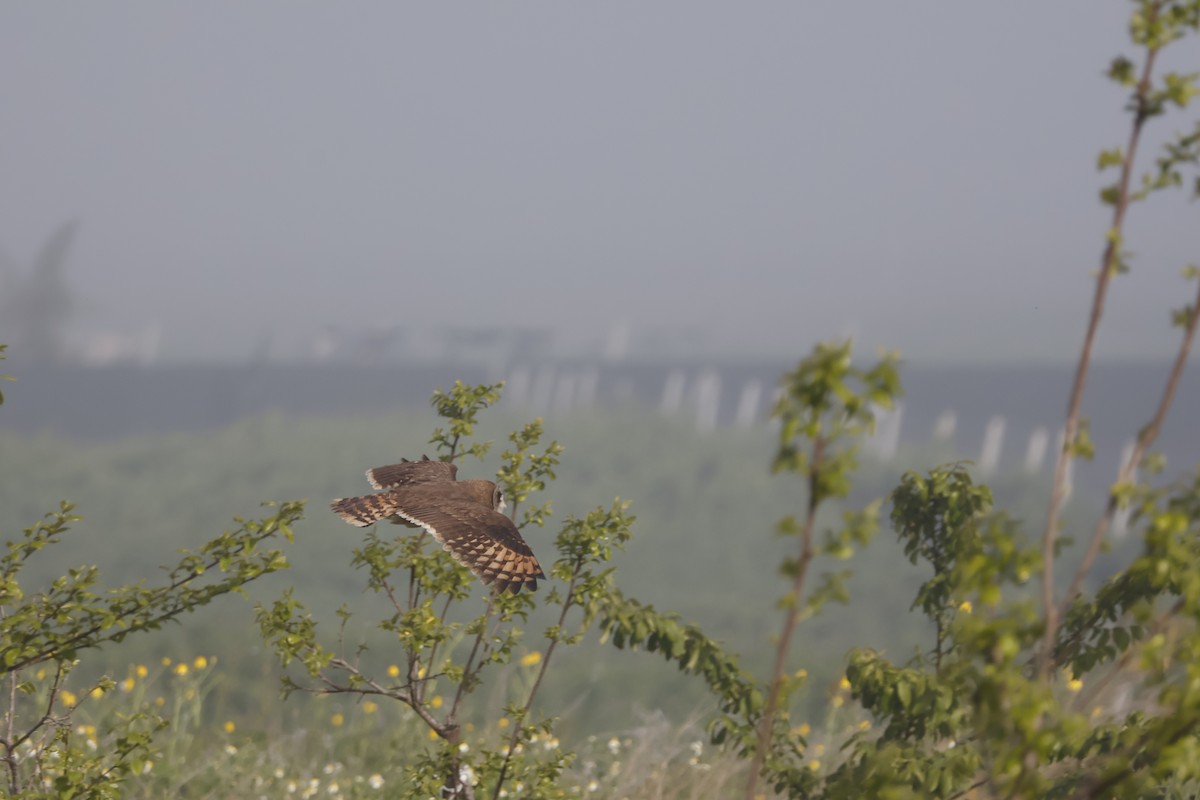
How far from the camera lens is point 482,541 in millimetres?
4242

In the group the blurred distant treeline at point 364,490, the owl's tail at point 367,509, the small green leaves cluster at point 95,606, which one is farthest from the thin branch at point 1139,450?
the blurred distant treeline at point 364,490

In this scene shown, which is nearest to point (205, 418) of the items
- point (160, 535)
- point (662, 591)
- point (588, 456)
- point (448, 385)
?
point (160, 535)

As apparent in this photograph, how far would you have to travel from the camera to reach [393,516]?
444 cm

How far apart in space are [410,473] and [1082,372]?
122 inches

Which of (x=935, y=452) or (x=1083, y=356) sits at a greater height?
(x=1083, y=356)

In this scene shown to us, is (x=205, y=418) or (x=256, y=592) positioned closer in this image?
(x=256, y=592)

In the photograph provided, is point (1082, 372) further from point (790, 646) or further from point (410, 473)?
point (790, 646)

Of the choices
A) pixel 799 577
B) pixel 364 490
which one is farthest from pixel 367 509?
pixel 364 490

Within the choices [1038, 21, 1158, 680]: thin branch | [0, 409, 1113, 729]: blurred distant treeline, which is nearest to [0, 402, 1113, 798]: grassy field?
[0, 409, 1113, 729]: blurred distant treeline

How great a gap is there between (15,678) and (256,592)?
852cm

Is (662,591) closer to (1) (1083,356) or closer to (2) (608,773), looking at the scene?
(2) (608,773)

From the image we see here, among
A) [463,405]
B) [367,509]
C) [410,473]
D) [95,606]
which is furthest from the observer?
[410,473]

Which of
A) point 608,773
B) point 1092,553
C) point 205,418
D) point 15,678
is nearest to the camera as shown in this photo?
point 1092,553

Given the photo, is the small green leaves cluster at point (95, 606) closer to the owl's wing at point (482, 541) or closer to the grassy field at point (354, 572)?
the owl's wing at point (482, 541)
